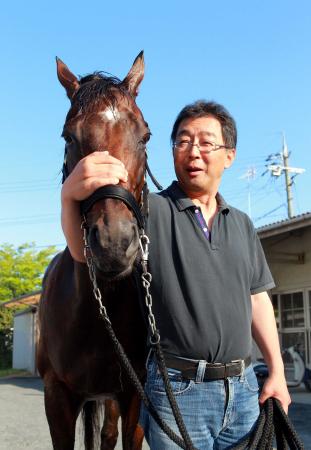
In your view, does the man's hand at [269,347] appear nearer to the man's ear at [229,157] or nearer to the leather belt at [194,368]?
the leather belt at [194,368]

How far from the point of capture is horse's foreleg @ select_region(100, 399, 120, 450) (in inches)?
178

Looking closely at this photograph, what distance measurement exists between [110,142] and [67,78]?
2.54 ft

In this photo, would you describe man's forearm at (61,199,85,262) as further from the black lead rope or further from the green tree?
the green tree

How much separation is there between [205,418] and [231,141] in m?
1.18

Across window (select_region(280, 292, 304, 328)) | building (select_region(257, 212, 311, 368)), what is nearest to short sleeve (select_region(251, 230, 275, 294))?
building (select_region(257, 212, 311, 368))

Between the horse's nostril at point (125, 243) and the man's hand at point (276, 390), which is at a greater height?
the horse's nostril at point (125, 243)

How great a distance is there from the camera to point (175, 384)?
2.00m

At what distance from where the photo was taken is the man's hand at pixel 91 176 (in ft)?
6.07

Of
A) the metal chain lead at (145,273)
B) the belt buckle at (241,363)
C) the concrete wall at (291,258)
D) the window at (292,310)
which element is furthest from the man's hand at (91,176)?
the window at (292,310)

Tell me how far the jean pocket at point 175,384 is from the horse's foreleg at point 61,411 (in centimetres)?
126

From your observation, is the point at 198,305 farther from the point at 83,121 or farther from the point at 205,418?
the point at 83,121

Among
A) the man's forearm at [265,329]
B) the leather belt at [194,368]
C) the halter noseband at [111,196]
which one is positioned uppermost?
the halter noseband at [111,196]

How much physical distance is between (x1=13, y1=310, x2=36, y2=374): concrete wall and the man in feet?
81.1

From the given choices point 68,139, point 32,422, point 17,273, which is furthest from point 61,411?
point 17,273
